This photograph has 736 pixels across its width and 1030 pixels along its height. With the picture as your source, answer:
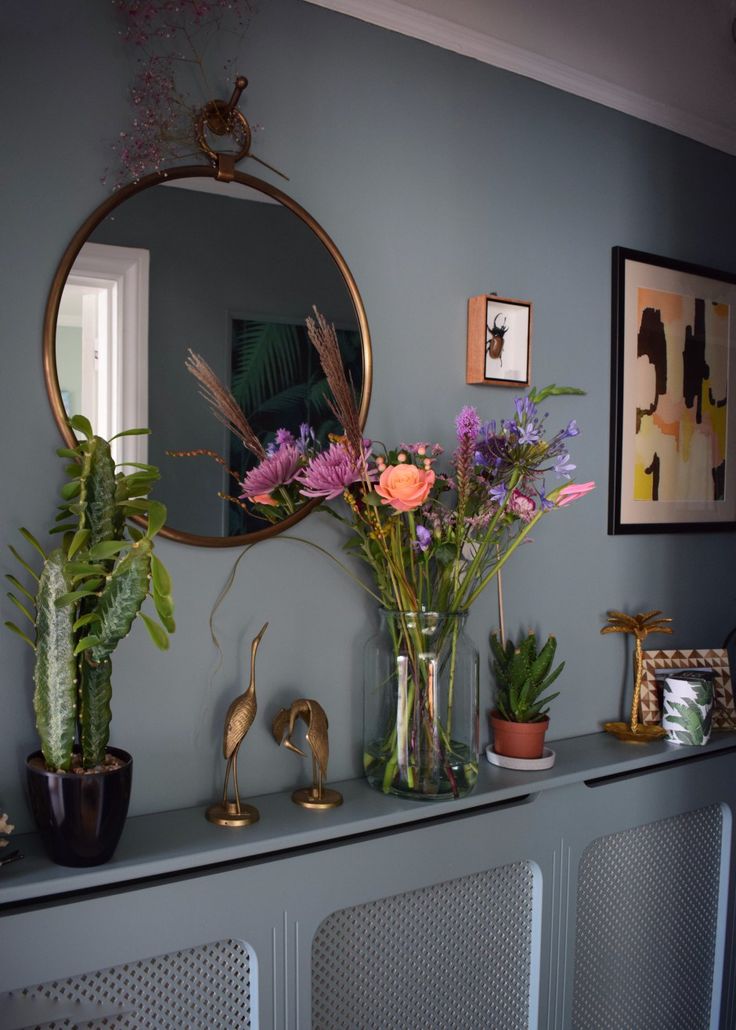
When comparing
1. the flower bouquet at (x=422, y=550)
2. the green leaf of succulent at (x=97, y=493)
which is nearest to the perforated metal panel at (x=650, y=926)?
the flower bouquet at (x=422, y=550)

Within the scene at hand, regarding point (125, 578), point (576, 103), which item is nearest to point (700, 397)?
point (576, 103)

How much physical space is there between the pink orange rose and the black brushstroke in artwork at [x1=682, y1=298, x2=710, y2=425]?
1102 mm

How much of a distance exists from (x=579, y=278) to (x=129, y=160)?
3.55 feet

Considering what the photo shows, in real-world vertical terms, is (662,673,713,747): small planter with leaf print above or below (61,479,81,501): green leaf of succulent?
below

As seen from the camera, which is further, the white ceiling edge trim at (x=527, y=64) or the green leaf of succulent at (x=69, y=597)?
the white ceiling edge trim at (x=527, y=64)

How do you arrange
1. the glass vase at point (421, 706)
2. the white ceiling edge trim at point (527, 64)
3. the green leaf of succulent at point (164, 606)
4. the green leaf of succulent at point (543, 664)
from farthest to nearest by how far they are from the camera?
the green leaf of succulent at point (543, 664), the white ceiling edge trim at point (527, 64), the glass vase at point (421, 706), the green leaf of succulent at point (164, 606)

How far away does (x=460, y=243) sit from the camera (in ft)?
6.32

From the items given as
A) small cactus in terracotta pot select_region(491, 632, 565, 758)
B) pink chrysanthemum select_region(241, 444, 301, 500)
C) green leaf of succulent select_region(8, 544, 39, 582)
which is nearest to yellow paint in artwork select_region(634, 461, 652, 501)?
small cactus in terracotta pot select_region(491, 632, 565, 758)

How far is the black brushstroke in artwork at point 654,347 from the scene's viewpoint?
2.24 m

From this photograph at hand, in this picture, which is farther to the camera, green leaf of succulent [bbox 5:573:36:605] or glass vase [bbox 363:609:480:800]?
glass vase [bbox 363:609:480:800]

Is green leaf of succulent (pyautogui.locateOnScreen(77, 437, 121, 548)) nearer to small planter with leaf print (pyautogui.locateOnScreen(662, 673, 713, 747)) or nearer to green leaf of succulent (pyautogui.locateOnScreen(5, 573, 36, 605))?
green leaf of succulent (pyautogui.locateOnScreen(5, 573, 36, 605))

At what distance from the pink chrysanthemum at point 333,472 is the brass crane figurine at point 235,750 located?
14.1 inches

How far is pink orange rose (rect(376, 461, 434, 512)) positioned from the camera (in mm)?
1508

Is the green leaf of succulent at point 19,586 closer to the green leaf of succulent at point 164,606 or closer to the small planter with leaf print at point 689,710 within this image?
the green leaf of succulent at point 164,606
